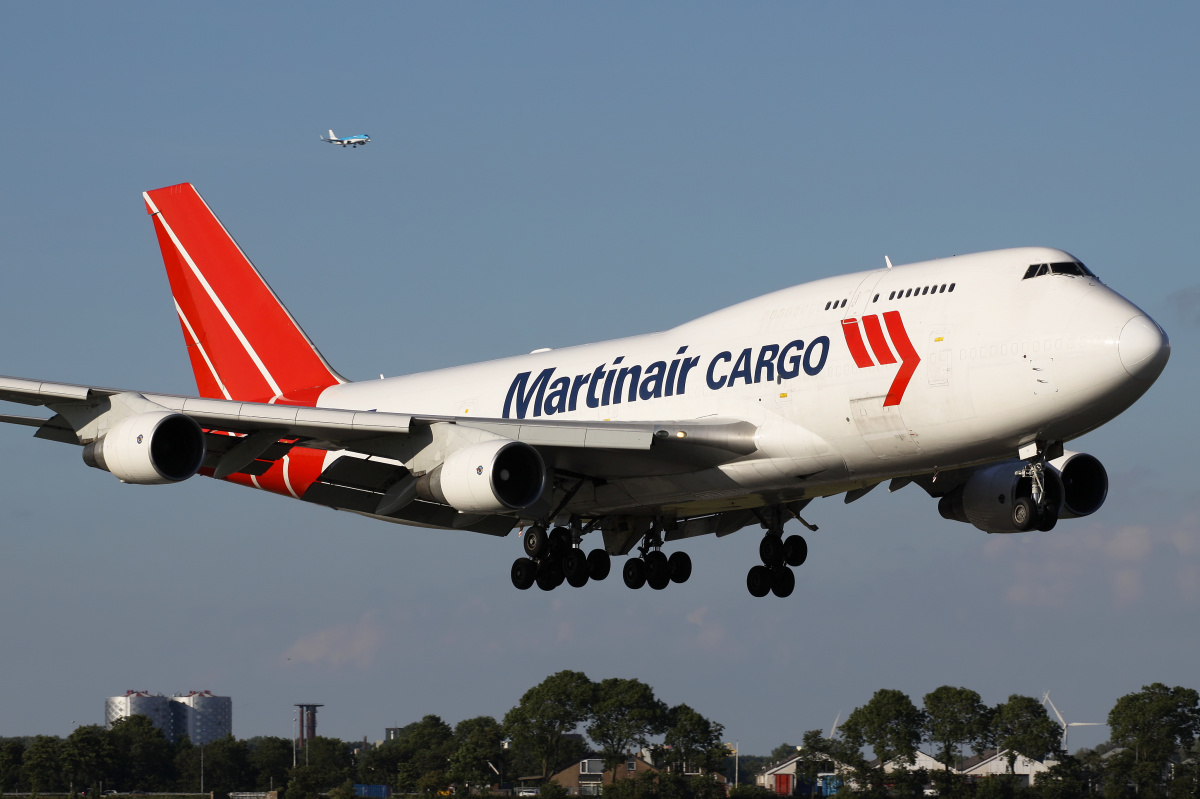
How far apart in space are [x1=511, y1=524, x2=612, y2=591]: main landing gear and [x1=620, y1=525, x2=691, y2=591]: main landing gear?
1.32 m

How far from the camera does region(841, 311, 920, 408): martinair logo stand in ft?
93.5

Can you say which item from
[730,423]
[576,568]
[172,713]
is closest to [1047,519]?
[730,423]

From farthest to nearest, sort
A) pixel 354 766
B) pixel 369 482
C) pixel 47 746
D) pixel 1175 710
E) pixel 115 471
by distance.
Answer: pixel 354 766 < pixel 1175 710 < pixel 47 746 < pixel 369 482 < pixel 115 471

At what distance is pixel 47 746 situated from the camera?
9512 cm

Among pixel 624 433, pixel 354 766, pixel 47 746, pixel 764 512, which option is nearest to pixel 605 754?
pixel 354 766

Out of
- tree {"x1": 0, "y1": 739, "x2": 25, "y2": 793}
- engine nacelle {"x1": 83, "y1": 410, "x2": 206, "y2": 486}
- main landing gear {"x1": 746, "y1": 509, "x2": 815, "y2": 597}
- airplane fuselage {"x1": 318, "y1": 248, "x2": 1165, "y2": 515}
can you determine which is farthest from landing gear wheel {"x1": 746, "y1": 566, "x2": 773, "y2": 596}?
tree {"x1": 0, "y1": 739, "x2": 25, "y2": 793}

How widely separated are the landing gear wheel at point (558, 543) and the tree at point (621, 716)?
78929 millimetres

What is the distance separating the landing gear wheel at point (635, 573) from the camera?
3912 centimetres

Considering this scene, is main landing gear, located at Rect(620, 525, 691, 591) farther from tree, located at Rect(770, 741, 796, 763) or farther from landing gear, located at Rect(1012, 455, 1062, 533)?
tree, located at Rect(770, 741, 796, 763)

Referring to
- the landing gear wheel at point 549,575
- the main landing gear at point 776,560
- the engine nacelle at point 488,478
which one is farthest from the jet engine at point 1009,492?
the engine nacelle at point 488,478

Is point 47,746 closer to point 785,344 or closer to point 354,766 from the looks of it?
point 354,766

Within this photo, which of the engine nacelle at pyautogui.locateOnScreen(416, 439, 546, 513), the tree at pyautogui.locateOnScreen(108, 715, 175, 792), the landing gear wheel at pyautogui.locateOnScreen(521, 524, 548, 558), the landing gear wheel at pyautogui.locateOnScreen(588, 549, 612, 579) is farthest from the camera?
the tree at pyautogui.locateOnScreen(108, 715, 175, 792)

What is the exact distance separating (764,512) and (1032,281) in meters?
11.9

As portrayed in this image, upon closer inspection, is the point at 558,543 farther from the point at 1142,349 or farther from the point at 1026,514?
the point at 1142,349
